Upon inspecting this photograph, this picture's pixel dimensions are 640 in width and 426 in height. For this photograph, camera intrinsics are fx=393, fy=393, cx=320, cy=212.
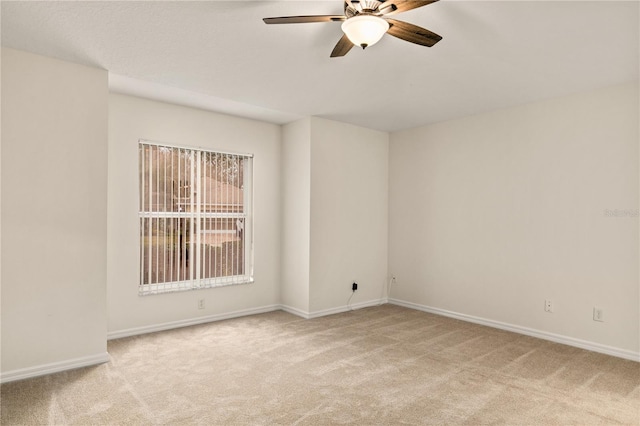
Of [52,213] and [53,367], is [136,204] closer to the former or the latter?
[52,213]

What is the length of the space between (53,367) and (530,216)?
458 cm

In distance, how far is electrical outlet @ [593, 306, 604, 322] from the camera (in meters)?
3.67

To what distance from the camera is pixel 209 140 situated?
15.0 ft

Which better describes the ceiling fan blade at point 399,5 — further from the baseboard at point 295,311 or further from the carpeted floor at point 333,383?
the baseboard at point 295,311

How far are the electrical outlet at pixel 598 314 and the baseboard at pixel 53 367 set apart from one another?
4397mm

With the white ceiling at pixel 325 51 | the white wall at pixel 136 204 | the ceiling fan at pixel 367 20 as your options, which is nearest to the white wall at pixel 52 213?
the white ceiling at pixel 325 51

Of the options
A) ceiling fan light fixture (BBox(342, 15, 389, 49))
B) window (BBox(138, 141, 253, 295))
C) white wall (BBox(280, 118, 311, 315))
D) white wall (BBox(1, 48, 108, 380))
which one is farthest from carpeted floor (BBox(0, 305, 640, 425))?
ceiling fan light fixture (BBox(342, 15, 389, 49))

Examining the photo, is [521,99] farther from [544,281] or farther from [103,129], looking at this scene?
[103,129]

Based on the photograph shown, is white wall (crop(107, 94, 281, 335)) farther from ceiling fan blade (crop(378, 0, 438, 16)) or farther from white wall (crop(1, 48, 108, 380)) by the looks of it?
ceiling fan blade (crop(378, 0, 438, 16))

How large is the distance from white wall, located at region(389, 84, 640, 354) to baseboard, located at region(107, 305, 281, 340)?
1983 mm

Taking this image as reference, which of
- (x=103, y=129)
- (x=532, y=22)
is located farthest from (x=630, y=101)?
(x=103, y=129)

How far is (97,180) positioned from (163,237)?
1.13 metres

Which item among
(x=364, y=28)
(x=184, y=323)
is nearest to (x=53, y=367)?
(x=184, y=323)

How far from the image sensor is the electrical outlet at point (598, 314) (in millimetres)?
3665
